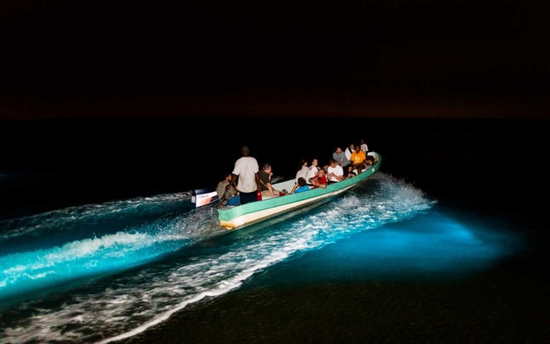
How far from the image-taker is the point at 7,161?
36844 mm

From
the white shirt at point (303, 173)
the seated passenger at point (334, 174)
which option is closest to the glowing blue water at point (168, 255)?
the white shirt at point (303, 173)

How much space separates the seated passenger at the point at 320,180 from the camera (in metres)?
17.0

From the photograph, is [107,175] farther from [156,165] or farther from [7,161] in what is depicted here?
[7,161]

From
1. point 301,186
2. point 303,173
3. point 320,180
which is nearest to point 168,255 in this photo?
point 301,186

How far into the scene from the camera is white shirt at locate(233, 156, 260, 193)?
1316 centimetres

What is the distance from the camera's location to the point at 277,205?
14.9 metres

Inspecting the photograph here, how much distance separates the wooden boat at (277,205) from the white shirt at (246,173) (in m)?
0.52

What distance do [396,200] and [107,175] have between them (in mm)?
18196

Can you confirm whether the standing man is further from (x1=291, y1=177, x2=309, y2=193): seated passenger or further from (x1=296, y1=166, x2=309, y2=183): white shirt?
(x1=296, y1=166, x2=309, y2=183): white shirt

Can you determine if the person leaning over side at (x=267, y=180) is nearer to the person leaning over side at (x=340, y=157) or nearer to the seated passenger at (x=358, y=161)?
the person leaning over side at (x=340, y=157)

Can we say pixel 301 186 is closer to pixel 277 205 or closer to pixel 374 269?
pixel 277 205

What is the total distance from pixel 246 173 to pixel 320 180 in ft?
15.6

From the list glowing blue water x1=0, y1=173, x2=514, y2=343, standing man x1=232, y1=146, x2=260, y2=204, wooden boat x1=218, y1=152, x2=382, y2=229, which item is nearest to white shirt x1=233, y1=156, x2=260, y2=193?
standing man x1=232, y1=146, x2=260, y2=204

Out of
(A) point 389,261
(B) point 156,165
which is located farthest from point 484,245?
(B) point 156,165
